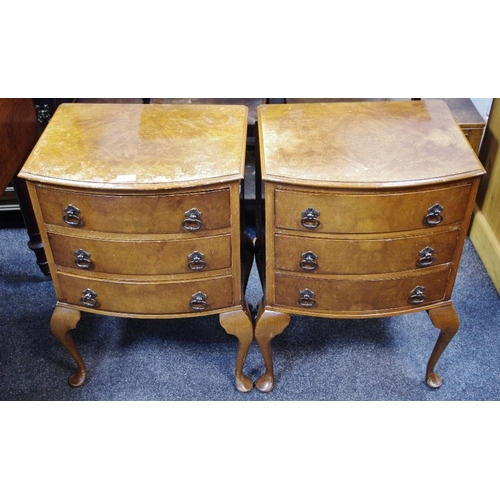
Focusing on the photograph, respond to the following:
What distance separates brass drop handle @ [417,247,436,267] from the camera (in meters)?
1.66

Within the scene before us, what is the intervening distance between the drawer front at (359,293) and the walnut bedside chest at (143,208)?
143mm

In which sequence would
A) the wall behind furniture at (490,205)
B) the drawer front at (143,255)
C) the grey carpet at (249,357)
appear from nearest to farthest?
the drawer front at (143,255), the grey carpet at (249,357), the wall behind furniture at (490,205)

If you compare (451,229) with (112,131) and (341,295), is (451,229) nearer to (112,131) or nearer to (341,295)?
(341,295)

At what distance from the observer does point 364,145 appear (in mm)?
1653

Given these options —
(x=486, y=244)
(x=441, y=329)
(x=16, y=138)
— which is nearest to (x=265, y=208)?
(x=441, y=329)

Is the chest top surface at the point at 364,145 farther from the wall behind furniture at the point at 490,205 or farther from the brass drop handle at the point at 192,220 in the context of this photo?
the wall behind furniture at the point at 490,205

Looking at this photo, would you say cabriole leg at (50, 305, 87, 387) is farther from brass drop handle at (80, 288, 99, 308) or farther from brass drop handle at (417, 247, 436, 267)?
brass drop handle at (417, 247, 436, 267)

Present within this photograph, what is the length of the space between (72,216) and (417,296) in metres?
0.94

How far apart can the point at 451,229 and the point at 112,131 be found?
0.92 m

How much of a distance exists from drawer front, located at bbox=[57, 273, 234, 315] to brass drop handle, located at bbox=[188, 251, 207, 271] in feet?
0.16

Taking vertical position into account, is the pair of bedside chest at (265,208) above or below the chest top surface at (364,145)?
below

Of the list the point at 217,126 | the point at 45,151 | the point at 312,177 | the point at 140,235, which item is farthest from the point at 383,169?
the point at 45,151

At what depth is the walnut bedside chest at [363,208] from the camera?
1.54 m

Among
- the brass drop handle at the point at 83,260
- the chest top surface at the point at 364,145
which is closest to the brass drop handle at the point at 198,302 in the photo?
the brass drop handle at the point at 83,260
